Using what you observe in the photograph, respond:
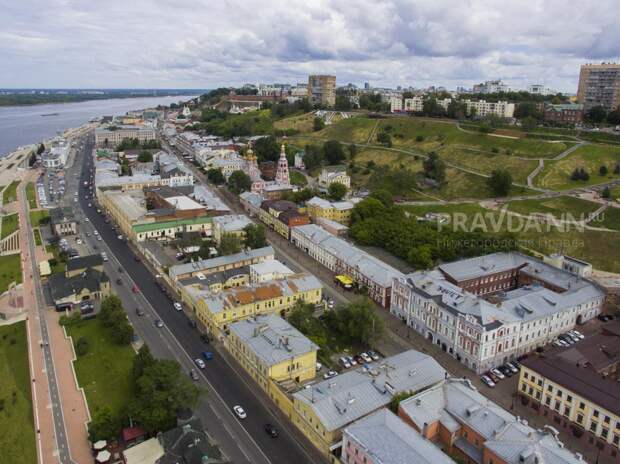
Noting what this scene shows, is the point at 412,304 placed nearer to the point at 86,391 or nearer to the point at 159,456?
the point at 159,456

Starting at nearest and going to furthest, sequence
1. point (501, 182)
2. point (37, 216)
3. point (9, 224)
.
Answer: point (9, 224) < point (501, 182) < point (37, 216)

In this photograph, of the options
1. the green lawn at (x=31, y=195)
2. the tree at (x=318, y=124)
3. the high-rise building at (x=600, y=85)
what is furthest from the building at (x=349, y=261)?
the high-rise building at (x=600, y=85)

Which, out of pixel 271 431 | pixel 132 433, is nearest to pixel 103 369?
pixel 132 433

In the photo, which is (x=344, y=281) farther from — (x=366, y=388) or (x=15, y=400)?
(x=15, y=400)

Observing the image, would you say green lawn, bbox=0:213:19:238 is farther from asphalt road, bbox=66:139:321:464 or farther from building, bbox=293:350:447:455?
building, bbox=293:350:447:455

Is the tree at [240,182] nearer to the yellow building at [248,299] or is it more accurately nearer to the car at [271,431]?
the yellow building at [248,299]
